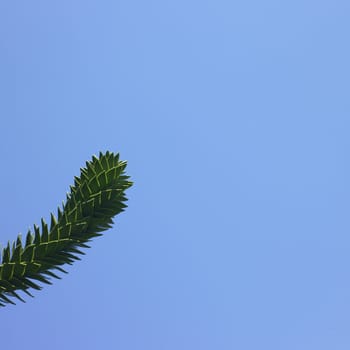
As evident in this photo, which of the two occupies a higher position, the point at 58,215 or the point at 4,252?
the point at 58,215

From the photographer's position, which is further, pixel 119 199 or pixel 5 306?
pixel 119 199

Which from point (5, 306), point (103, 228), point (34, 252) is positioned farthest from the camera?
point (103, 228)

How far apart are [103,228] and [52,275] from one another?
1.72ft

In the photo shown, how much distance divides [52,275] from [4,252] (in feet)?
1.32

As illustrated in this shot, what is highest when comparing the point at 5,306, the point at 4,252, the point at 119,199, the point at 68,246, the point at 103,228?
the point at 119,199

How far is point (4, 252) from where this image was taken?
3.75 metres

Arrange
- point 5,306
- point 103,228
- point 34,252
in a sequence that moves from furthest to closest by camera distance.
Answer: point 103,228
point 34,252
point 5,306

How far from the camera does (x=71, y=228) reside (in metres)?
3.95

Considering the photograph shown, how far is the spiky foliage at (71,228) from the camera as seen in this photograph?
3.73 metres

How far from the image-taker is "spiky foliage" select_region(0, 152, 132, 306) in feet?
12.2

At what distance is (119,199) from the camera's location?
13.9ft

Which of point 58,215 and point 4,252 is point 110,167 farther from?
point 4,252

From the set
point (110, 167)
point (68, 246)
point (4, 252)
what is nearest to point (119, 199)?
point (110, 167)

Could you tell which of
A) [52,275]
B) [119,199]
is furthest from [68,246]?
[119,199]
